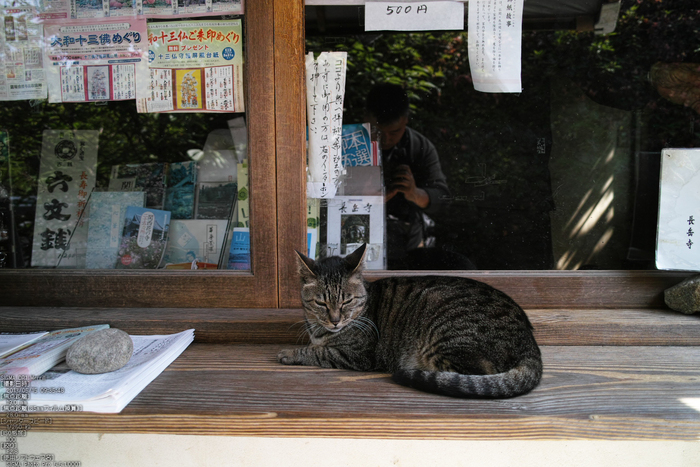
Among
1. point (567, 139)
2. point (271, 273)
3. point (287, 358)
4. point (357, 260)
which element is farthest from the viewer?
point (567, 139)

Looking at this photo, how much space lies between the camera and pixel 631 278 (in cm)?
204

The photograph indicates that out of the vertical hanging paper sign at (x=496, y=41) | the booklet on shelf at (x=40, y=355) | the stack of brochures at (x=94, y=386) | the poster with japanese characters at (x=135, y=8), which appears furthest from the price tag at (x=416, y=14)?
the booklet on shelf at (x=40, y=355)

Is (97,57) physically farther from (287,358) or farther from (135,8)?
(287,358)

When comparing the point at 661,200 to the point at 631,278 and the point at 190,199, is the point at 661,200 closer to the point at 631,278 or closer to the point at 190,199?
the point at 631,278

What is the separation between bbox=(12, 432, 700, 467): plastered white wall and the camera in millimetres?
1435

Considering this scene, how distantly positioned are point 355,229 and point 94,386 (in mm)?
1378

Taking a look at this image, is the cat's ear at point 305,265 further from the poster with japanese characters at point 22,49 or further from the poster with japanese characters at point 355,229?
the poster with japanese characters at point 22,49

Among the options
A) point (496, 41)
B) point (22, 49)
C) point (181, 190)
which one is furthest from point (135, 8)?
point (496, 41)

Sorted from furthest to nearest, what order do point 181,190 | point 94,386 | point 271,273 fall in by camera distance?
1. point 181,190
2. point 271,273
3. point 94,386

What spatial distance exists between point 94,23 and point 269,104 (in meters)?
0.96

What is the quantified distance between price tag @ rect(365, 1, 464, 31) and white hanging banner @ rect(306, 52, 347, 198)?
0.24 metres

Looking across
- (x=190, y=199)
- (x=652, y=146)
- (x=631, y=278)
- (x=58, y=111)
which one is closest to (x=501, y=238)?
(x=631, y=278)

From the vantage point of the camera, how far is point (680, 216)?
6.79 ft

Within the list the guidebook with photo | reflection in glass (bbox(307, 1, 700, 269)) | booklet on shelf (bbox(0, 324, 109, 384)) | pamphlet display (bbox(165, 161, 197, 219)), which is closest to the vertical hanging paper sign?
reflection in glass (bbox(307, 1, 700, 269))
